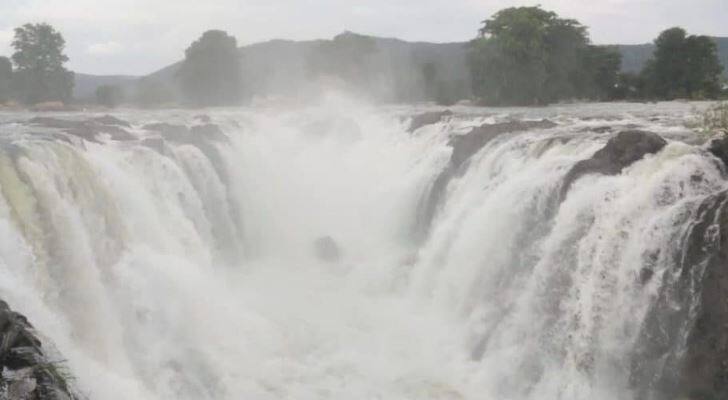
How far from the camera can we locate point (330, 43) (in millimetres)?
79500

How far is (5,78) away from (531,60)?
43966mm

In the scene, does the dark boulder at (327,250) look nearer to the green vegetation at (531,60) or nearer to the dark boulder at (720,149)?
the dark boulder at (720,149)

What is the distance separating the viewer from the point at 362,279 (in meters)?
16.3

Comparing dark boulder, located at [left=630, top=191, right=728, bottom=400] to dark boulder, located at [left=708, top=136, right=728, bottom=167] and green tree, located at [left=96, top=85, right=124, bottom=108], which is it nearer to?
dark boulder, located at [left=708, top=136, right=728, bottom=167]

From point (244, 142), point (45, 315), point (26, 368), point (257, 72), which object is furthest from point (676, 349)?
point (257, 72)

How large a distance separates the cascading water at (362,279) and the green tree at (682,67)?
104 ft

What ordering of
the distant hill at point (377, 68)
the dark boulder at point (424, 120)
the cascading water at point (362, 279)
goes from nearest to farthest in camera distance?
the cascading water at point (362, 279) < the dark boulder at point (424, 120) < the distant hill at point (377, 68)

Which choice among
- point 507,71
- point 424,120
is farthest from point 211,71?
point 424,120

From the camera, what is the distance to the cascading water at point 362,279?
347 inches

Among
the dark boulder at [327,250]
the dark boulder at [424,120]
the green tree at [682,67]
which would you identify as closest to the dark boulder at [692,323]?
the dark boulder at [327,250]

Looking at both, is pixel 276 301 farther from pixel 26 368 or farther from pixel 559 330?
pixel 26 368

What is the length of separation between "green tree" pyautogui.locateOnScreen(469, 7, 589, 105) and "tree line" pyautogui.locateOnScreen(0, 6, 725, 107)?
7 cm

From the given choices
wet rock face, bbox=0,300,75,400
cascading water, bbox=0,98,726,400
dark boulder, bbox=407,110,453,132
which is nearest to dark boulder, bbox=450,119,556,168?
cascading water, bbox=0,98,726,400

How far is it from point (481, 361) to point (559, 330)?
167cm
